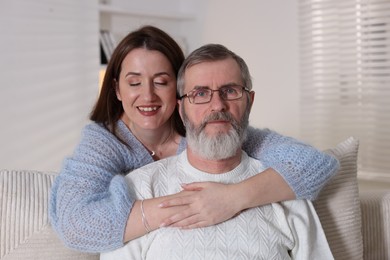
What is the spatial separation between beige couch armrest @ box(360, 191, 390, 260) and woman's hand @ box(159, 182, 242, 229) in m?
0.71

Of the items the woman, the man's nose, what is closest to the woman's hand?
the woman

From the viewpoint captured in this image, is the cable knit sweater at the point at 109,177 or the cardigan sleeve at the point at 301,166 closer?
the cable knit sweater at the point at 109,177

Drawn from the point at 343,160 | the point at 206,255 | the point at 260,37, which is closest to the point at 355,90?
the point at 260,37

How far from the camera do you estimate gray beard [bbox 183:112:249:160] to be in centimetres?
158

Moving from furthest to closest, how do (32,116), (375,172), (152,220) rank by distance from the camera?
(32,116) < (375,172) < (152,220)

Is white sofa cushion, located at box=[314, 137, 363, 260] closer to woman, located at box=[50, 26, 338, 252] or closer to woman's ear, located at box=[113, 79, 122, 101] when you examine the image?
woman, located at box=[50, 26, 338, 252]

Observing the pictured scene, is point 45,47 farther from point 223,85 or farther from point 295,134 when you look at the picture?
point 223,85

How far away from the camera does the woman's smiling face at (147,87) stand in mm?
1790

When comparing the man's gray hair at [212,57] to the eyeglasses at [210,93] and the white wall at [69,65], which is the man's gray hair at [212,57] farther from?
the white wall at [69,65]

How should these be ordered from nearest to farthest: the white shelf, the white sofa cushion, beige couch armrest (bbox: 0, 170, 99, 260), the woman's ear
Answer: beige couch armrest (bbox: 0, 170, 99, 260)
the white sofa cushion
the woman's ear
the white shelf

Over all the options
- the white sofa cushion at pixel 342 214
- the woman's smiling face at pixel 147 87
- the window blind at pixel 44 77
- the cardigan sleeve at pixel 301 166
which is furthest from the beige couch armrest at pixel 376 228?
the window blind at pixel 44 77

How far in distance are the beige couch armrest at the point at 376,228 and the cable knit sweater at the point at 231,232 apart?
1.43 ft

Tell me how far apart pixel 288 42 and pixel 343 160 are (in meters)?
1.81

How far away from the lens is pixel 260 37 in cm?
370
